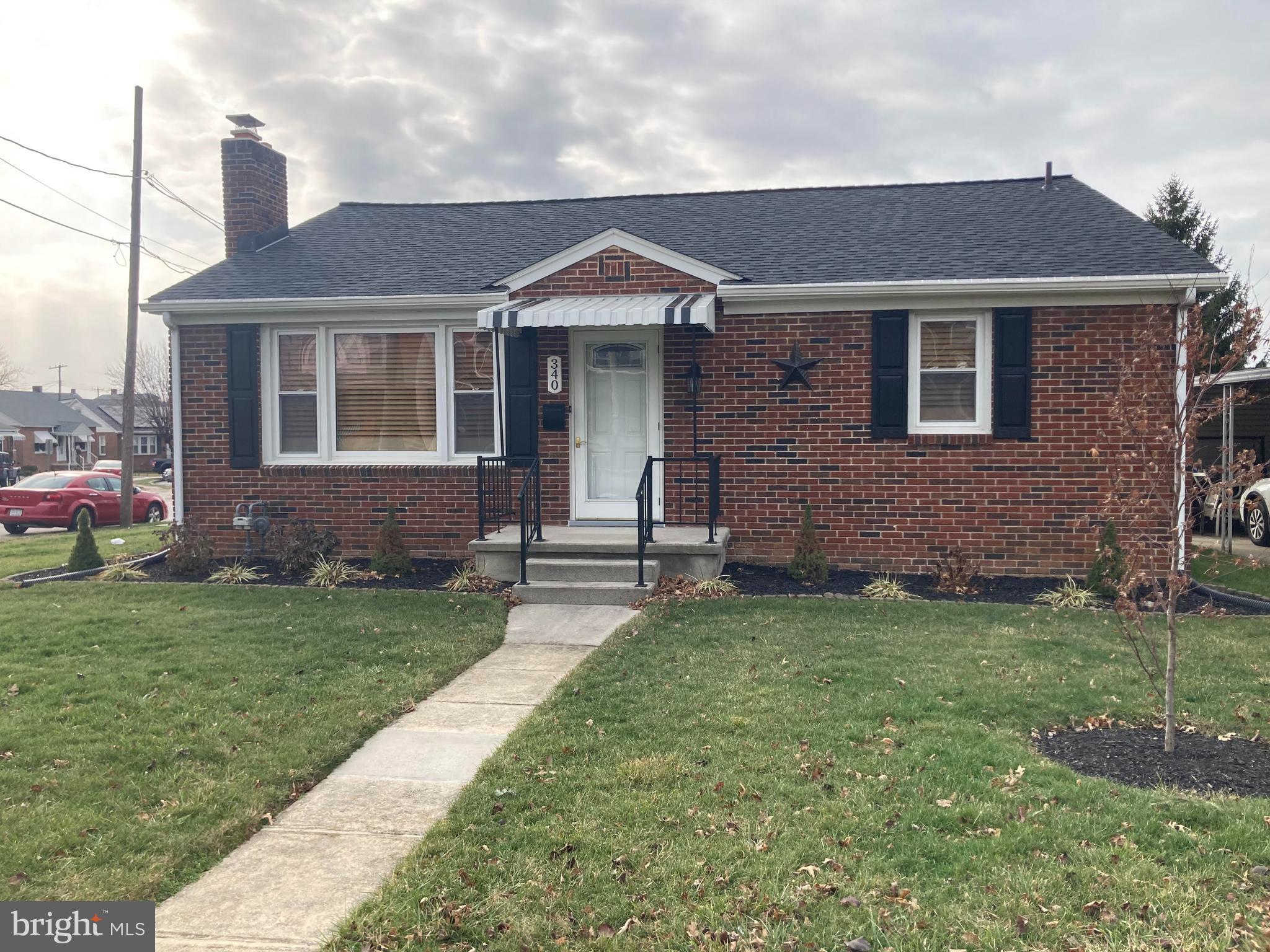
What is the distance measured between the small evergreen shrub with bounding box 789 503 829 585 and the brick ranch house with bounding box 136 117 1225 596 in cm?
63

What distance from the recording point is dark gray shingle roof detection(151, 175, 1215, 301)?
954 centimetres

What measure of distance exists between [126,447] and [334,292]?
12.6 metres

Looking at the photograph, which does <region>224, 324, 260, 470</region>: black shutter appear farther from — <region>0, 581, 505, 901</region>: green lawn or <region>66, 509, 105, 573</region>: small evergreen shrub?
<region>0, 581, 505, 901</region>: green lawn

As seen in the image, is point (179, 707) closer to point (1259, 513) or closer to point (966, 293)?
point (966, 293)

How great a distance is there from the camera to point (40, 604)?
813 cm

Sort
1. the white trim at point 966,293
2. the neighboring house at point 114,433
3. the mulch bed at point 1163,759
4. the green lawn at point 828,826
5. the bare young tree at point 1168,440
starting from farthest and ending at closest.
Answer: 1. the neighboring house at point 114,433
2. the white trim at point 966,293
3. the bare young tree at point 1168,440
4. the mulch bed at point 1163,759
5. the green lawn at point 828,826

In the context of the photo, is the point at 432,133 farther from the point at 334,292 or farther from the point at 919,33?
the point at 919,33

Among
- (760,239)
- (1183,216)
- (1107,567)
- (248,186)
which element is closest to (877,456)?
(1107,567)

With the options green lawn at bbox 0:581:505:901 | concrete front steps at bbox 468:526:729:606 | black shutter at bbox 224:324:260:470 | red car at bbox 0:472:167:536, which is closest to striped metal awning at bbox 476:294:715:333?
concrete front steps at bbox 468:526:729:606

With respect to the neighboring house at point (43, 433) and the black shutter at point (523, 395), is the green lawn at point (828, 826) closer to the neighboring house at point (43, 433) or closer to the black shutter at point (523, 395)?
the black shutter at point (523, 395)

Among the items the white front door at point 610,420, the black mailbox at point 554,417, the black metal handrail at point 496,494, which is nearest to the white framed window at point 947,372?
the white front door at point 610,420

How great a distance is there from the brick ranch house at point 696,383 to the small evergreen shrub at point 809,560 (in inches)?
24.6

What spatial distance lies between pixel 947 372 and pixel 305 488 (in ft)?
24.4

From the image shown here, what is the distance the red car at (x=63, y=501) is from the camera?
18172 mm
